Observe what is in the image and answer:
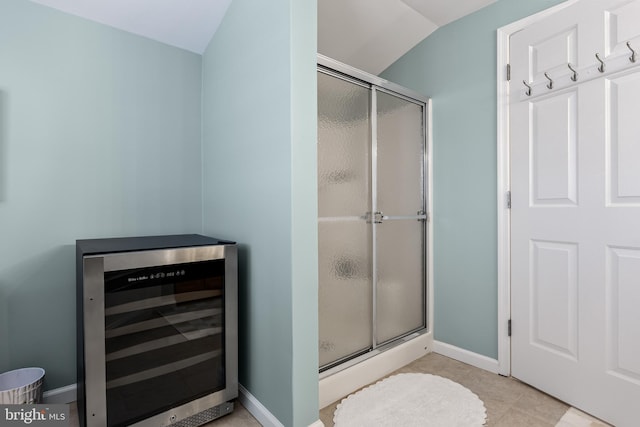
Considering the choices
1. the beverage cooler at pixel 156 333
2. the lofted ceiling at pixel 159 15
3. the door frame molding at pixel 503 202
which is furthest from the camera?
the door frame molding at pixel 503 202

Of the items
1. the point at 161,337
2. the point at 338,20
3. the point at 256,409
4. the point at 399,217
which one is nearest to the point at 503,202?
the point at 399,217

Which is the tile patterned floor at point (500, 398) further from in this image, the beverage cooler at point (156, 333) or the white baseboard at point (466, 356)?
the beverage cooler at point (156, 333)

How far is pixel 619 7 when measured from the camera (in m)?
1.59

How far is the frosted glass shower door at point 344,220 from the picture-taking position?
72.7 inches

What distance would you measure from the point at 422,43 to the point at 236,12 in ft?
4.71

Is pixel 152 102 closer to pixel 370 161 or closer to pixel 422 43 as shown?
pixel 370 161

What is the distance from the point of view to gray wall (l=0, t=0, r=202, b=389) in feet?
5.37

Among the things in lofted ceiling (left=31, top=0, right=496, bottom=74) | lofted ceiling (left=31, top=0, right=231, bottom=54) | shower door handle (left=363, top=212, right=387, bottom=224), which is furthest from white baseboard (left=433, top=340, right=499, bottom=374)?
Answer: lofted ceiling (left=31, top=0, right=231, bottom=54)

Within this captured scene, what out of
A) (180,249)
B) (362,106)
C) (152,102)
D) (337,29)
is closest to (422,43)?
(337,29)

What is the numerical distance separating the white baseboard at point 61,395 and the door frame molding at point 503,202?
2.44m

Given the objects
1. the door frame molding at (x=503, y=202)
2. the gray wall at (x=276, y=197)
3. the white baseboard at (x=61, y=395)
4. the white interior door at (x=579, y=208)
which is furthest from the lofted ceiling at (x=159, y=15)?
the white baseboard at (x=61, y=395)

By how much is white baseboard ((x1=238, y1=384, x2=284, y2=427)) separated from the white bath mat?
32 cm

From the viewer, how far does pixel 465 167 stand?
2299mm

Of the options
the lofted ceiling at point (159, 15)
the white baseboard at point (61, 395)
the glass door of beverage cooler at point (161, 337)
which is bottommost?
the white baseboard at point (61, 395)
